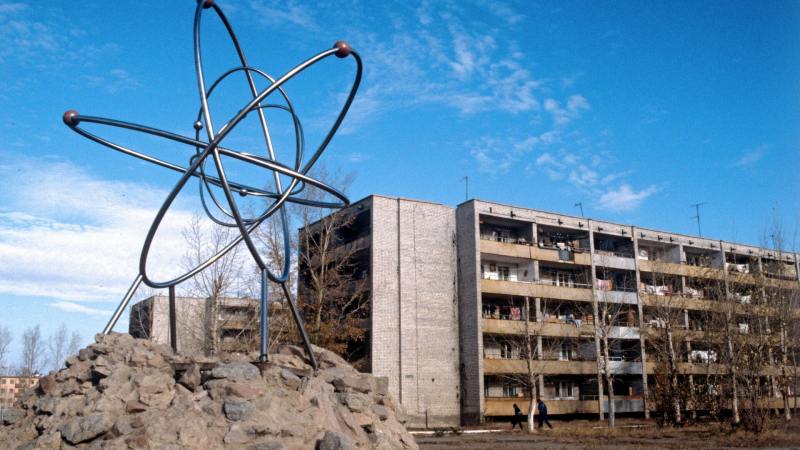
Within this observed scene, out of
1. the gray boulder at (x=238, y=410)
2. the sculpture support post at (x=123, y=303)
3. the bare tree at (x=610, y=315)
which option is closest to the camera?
the gray boulder at (x=238, y=410)

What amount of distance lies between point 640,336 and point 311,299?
2509cm

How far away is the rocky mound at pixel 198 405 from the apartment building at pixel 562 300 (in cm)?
2832

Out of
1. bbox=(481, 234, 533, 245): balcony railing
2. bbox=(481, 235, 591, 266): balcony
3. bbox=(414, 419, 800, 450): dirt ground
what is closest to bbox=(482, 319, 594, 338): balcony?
bbox=(481, 235, 591, 266): balcony

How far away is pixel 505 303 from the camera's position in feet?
147

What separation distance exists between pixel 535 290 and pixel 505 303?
8.99ft

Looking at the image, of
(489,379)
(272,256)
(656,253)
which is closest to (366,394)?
(272,256)

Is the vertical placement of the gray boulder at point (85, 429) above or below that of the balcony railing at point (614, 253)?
below

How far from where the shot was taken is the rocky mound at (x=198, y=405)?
31.6 feet

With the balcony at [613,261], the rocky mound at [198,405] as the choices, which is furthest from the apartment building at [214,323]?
the balcony at [613,261]

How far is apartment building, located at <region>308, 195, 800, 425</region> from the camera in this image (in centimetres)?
3900

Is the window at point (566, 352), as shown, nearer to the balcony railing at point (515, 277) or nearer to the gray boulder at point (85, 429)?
the balcony railing at point (515, 277)

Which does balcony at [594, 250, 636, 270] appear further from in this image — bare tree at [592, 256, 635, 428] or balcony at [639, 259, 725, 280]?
balcony at [639, 259, 725, 280]

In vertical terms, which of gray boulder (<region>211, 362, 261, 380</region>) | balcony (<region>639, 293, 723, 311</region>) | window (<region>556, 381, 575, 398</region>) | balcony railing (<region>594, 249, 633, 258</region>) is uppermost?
balcony railing (<region>594, 249, 633, 258</region>)

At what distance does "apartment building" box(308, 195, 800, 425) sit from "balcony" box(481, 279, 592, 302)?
0.08m
